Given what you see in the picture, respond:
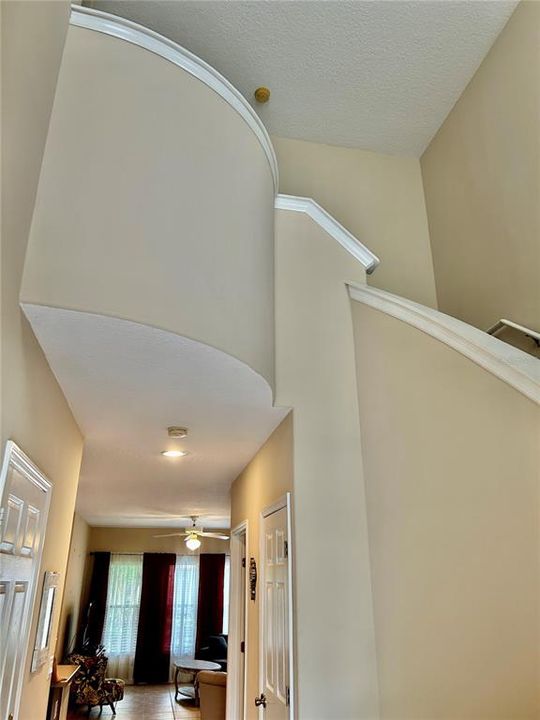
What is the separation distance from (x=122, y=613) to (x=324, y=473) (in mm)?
8663

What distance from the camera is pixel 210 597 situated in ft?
33.3

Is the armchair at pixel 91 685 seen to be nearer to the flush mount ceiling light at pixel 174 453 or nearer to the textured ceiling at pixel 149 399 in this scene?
the textured ceiling at pixel 149 399

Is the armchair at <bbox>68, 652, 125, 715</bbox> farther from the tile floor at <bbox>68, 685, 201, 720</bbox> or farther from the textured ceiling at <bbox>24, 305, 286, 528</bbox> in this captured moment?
the textured ceiling at <bbox>24, 305, 286, 528</bbox>

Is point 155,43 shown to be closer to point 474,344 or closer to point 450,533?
point 474,344

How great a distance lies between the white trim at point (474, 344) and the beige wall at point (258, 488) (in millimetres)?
888

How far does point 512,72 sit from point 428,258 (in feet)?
5.39

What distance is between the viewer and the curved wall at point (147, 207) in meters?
2.05

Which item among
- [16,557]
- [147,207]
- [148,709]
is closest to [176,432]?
[16,557]

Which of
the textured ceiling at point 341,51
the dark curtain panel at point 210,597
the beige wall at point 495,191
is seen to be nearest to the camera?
the beige wall at point 495,191

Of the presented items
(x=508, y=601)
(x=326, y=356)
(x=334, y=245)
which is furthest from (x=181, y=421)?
(x=508, y=601)

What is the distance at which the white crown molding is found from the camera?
3385mm

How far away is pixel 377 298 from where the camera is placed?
3100 mm

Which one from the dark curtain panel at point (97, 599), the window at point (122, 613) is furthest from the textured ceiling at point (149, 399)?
the window at point (122, 613)

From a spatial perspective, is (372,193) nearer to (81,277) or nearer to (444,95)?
(444,95)
